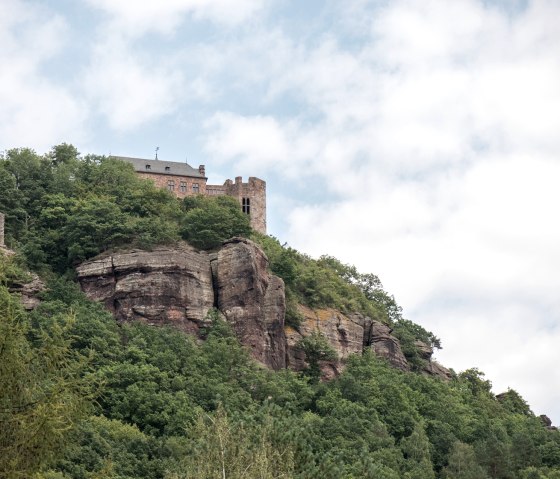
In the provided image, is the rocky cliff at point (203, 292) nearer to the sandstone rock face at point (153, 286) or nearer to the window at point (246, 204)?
the sandstone rock face at point (153, 286)

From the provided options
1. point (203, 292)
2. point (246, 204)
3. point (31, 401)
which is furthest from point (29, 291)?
point (31, 401)

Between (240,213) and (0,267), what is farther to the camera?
(240,213)

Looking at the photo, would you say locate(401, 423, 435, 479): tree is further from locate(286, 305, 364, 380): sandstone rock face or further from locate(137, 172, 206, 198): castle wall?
locate(137, 172, 206, 198): castle wall

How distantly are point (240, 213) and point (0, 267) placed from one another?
67.2 m

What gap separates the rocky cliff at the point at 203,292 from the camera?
82.2m

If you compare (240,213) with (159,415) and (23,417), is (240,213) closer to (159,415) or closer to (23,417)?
(159,415)

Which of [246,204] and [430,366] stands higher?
[246,204]

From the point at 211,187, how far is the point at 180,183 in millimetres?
3217

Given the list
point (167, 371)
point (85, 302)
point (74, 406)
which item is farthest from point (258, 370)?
point (74, 406)

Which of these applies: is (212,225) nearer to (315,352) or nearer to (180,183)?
(315,352)

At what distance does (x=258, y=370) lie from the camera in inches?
3140

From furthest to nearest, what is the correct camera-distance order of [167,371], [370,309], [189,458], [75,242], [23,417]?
[370,309], [75,242], [167,371], [189,458], [23,417]

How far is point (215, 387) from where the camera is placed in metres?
74.2

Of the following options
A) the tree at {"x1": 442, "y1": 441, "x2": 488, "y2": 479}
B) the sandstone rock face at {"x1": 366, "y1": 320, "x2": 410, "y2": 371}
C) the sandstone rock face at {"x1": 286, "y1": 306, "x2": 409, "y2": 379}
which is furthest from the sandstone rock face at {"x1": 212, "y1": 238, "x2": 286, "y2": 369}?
the tree at {"x1": 442, "y1": 441, "x2": 488, "y2": 479}
